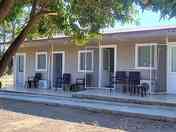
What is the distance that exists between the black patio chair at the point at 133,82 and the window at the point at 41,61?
26.6 ft

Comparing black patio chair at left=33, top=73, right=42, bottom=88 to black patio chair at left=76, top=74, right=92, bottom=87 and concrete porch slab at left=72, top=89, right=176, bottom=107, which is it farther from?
concrete porch slab at left=72, top=89, right=176, bottom=107

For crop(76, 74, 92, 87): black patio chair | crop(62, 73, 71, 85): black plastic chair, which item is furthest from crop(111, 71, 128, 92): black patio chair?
crop(62, 73, 71, 85): black plastic chair

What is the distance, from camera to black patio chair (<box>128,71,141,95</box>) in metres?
17.6

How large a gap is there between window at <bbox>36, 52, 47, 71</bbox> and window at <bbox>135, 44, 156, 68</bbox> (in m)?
7.51

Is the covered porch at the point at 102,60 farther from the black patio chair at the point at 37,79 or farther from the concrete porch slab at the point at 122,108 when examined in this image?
the concrete porch slab at the point at 122,108

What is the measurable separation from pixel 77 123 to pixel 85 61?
1052 centimetres

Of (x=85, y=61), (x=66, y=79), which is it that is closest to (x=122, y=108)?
(x=85, y=61)

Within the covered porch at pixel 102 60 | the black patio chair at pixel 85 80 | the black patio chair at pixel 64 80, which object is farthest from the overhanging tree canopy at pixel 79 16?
the black patio chair at pixel 64 80

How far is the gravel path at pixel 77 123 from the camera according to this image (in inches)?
407

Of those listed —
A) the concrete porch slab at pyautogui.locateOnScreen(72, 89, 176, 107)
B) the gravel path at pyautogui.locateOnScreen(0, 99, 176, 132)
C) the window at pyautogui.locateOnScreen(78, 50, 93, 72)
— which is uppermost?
the window at pyautogui.locateOnScreen(78, 50, 93, 72)

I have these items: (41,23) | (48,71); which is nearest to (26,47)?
(48,71)

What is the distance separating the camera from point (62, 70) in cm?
2372

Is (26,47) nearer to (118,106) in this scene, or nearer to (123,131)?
(118,106)

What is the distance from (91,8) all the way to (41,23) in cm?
155
